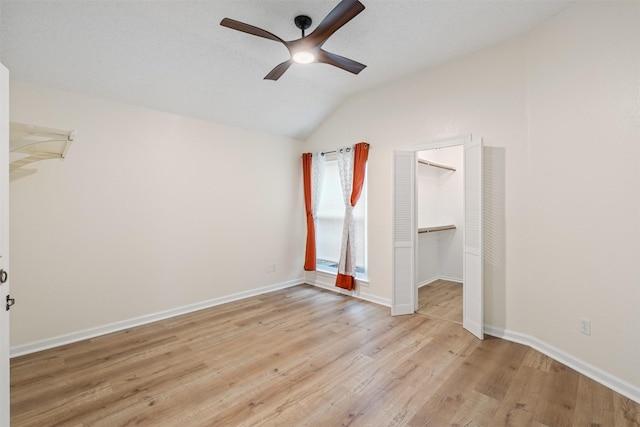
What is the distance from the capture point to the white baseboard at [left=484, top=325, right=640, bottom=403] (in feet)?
6.75

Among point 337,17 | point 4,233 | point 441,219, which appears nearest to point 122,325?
point 4,233

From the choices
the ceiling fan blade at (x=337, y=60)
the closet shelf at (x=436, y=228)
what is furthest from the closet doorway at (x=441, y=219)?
the ceiling fan blade at (x=337, y=60)

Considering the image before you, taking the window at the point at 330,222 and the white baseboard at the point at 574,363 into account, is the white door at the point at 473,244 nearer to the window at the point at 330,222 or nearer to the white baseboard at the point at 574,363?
the white baseboard at the point at 574,363

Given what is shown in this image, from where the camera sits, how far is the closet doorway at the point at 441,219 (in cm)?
497

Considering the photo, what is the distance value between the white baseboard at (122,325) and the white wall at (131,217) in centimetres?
5

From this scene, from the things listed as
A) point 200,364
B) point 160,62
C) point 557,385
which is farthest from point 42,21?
point 557,385

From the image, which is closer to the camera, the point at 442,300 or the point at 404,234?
the point at 404,234

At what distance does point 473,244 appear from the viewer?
307 cm

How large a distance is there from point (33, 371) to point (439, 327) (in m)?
3.89

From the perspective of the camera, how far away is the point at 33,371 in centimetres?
240

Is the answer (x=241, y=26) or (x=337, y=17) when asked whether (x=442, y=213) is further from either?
(x=241, y=26)

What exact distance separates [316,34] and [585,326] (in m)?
3.23

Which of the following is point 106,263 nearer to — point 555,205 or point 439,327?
point 439,327

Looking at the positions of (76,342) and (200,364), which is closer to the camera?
(200,364)
